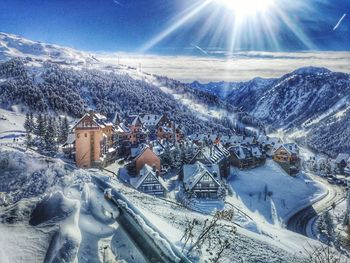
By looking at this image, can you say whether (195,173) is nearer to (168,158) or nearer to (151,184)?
(151,184)

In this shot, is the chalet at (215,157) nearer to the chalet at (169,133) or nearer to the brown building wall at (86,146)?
the chalet at (169,133)

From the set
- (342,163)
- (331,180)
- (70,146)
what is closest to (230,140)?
(331,180)

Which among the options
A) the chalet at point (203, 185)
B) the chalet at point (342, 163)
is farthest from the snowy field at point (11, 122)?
the chalet at point (342, 163)

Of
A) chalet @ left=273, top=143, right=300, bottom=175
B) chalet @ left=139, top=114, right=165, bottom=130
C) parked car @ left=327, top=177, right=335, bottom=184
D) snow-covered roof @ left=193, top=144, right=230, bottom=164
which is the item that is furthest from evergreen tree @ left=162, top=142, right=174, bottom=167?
parked car @ left=327, top=177, right=335, bottom=184

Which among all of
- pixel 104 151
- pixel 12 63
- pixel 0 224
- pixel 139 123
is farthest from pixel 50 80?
pixel 0 224

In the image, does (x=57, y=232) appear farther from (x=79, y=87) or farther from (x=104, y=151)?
(x=79, y=87)

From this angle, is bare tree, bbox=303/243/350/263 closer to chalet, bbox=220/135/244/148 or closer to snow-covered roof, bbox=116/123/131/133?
snow-covered roof, bbox=116/123/131/133

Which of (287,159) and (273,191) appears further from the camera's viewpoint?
(287,159)
